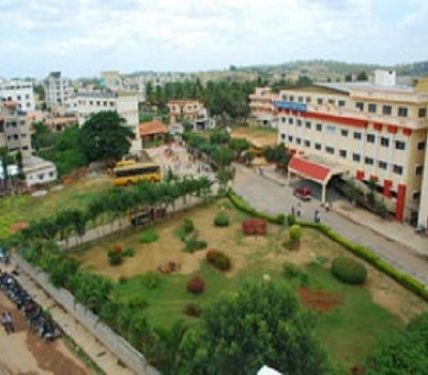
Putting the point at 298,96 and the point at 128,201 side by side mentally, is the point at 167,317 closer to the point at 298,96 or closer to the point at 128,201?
the point at 128,201

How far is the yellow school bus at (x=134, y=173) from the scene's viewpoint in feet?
140

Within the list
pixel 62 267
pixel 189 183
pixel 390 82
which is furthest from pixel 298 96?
pixel 62 267

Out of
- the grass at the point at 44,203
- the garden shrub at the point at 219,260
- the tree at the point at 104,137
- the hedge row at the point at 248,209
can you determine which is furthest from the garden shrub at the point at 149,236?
the tree at the point at 104,137

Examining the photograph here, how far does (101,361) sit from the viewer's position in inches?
711

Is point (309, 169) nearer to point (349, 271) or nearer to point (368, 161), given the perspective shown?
point (368, 161)

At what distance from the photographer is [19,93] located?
3265 inches

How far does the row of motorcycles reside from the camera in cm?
1978

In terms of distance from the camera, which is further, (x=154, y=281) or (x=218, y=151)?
Result: (x=218, y=151)

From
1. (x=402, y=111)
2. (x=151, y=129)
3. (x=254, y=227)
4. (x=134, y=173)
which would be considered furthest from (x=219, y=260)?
(x=151, y=129)

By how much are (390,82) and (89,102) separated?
118 ft

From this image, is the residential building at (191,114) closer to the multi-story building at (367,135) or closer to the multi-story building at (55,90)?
the multi-story building at (55,90)

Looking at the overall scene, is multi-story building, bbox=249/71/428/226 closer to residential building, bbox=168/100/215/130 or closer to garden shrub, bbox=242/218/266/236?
garden shrub, bbox=242/218/266/236

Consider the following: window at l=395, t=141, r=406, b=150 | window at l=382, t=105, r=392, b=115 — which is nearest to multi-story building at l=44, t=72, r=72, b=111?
window at l=382, t=105, r=392, b=115

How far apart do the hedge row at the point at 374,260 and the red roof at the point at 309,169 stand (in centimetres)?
702
